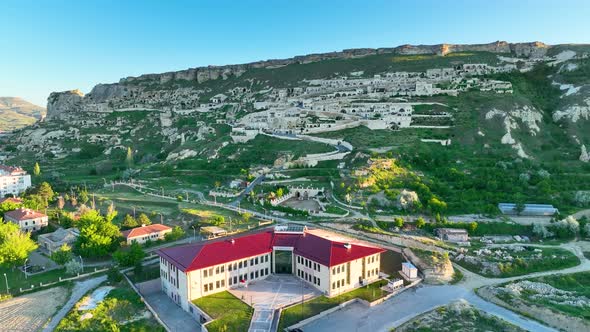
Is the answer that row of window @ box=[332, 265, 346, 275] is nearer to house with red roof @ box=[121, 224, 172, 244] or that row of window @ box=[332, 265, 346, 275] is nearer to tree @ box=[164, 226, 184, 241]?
tree @ box=[164, 226, 184, 241]

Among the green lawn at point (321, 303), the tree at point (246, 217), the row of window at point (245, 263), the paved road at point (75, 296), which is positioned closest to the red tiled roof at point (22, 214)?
the paved road at point (75, 296)

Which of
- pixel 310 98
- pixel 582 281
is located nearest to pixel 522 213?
pixel 582 281

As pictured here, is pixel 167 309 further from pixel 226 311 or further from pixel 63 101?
pixel 63 101

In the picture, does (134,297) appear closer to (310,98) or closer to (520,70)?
(310,98)

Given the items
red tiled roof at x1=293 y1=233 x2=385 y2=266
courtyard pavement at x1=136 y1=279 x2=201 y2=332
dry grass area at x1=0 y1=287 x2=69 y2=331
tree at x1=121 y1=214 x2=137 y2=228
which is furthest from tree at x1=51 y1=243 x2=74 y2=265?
red tiled roof at x1=293 y1=233 x2=385 y2=266

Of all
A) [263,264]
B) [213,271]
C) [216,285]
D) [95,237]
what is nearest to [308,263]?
[263,264]
